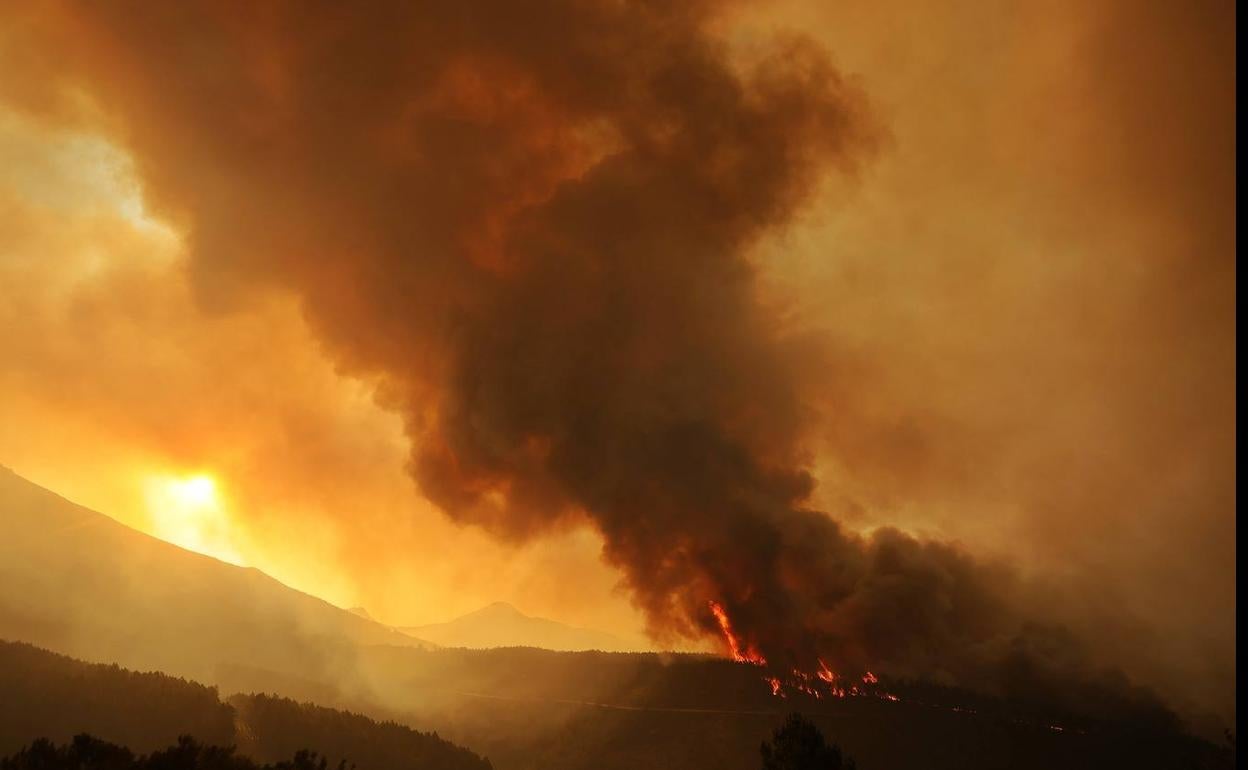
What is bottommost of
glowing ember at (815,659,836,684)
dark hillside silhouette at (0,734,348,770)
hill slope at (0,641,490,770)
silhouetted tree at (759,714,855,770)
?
hill slope at (0,641,490,770)

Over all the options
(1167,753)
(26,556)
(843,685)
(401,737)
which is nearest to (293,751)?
(401,737)

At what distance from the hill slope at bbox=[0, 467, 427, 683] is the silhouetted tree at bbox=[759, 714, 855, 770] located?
92.0 meters

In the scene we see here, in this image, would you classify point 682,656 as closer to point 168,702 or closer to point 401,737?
point 401,737

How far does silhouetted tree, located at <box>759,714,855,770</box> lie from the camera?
142 feet

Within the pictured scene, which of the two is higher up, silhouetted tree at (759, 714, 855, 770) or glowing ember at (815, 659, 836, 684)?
glowing ember at (815, 659, 836, 684)

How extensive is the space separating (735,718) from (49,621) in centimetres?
12268

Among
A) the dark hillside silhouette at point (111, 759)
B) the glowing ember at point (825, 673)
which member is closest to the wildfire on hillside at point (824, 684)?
the glowing ember at point (825, 673)

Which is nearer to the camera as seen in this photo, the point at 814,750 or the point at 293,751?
the point at 814,750

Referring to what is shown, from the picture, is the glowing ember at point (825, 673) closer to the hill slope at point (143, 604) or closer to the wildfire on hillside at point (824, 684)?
the wildfire on hillside at point (824, 684)

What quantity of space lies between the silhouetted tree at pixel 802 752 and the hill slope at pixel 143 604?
302 feet

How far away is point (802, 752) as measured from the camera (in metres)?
43.5

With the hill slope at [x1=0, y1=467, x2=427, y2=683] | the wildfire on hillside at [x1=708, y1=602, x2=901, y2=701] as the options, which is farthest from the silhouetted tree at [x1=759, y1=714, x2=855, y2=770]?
the hill slope at [x1=0, y1=467, x2=427, y2=683]

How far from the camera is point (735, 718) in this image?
71000mm

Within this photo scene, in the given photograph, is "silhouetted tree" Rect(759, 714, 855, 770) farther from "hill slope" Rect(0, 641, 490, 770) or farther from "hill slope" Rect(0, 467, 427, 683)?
"hill slope" Rect(0, 467, 427, 683)
